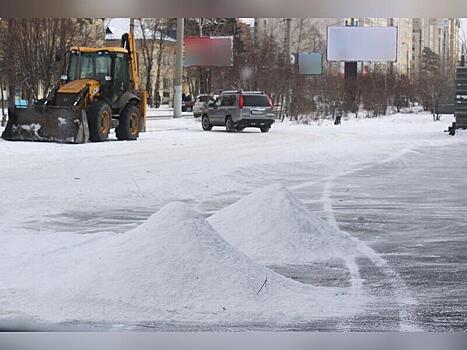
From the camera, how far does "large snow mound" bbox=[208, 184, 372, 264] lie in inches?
213

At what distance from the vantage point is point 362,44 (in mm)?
5840

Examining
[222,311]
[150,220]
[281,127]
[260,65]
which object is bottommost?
[222,311]

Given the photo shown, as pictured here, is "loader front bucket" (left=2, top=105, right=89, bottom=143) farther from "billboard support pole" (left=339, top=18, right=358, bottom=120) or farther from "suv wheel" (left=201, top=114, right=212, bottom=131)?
"billboard support pole" (left=339, top=18, right=358, bottom=120)

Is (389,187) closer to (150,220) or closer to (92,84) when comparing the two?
(150,220)

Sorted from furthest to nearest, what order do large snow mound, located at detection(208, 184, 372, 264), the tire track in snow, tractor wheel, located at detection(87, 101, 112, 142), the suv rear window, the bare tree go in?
tractor wheel, located at detection(87, 101, 112, 142) < the suv rear window < the bare tree < large snow mound, located at detection(208, 184, 372, 264) < the tire track in snow

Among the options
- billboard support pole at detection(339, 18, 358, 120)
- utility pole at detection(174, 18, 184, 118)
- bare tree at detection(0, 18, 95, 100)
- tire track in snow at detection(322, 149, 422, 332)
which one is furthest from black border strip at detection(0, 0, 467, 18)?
tire track in snow at detection(322, 149, 422, 332)

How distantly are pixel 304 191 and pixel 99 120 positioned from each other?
1.50 meters

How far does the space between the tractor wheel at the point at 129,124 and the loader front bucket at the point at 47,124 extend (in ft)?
0.72

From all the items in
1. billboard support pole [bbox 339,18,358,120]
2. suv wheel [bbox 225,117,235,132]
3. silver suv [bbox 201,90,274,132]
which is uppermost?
billboard support pole [bbox 339,18,358,120]

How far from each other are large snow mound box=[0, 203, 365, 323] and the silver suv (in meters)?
0.94

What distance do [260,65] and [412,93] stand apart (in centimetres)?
98

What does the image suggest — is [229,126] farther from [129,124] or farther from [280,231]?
[280,231]

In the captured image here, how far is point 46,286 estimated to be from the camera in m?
5.27

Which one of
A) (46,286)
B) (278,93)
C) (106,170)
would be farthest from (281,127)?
(46,286)
